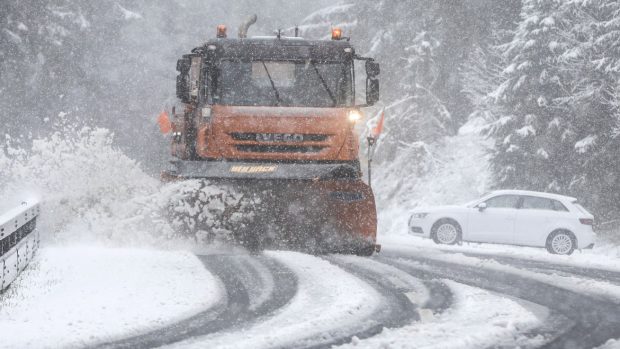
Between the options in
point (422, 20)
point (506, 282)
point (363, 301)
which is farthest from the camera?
point (422, 20)

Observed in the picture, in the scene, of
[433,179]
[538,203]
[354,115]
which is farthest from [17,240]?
[433,179]

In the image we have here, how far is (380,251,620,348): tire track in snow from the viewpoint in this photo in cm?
632

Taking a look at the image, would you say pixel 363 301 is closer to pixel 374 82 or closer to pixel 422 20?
pixel 374 82

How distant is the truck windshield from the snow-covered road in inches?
90.1

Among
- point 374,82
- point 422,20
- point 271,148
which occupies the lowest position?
point 271,148

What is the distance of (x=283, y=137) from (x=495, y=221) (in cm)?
750

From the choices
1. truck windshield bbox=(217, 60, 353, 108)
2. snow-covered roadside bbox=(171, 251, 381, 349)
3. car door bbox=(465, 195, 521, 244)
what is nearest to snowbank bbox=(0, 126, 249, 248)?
truck windshield bbox=(217, 60, 353, 108)

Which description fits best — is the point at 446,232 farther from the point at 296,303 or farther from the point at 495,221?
the point at 296,303

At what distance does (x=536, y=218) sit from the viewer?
16875 millimetres

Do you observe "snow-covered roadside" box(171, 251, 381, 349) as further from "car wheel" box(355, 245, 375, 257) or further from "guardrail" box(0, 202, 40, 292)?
"guardrail" box(0, 202, 40, 292)

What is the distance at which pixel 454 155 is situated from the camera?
2755 centimetres

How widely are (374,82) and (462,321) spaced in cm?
592

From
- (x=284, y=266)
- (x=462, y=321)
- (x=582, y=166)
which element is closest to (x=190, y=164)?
(x=284, y=266)

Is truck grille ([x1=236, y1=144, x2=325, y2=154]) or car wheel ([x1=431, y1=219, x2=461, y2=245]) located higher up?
truck grille ([x1=236, y1=144, x2=325, y2=154])
